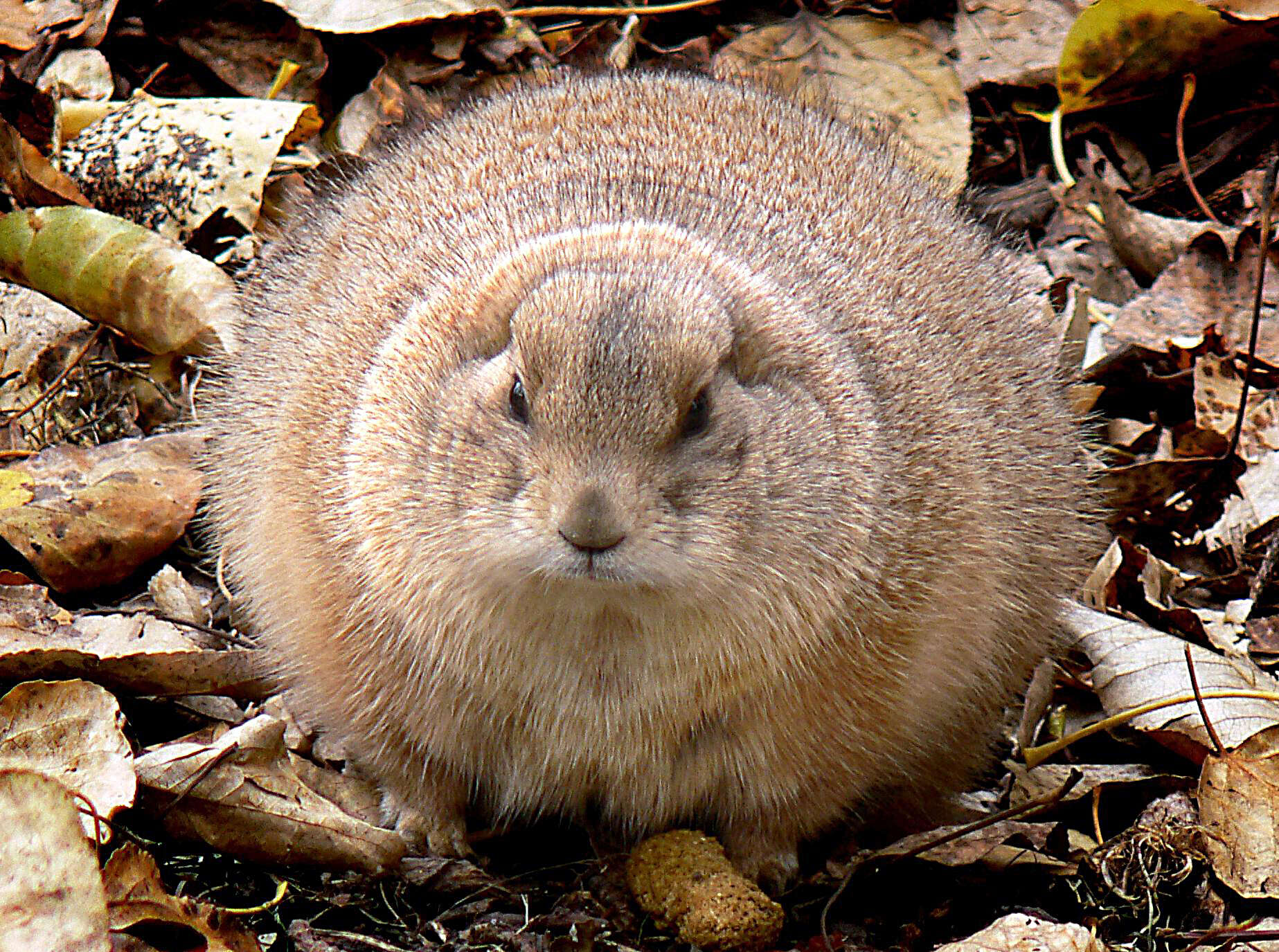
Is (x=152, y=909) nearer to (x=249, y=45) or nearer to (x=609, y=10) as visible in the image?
(x=249, y=45)

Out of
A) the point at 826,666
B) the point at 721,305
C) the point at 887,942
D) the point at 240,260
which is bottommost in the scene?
the point at 887,942

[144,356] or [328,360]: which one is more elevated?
[328,360]

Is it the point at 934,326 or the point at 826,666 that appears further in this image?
the point at 934,326

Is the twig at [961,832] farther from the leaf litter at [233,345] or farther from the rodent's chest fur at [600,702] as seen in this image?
the rodent's chest fur at [600,702]

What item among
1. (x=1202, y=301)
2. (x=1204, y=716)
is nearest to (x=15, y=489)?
(x=1204, y=716)

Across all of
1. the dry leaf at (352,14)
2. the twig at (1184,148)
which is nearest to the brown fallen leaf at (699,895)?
the dry leaf at (352,14)

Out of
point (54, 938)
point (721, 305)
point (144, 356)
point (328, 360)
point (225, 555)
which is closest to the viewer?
point (54, 938)

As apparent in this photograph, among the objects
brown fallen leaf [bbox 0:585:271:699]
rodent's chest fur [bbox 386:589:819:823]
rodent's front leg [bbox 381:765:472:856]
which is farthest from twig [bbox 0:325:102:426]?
rodent's chest fur [bbox 386:589:819:823]

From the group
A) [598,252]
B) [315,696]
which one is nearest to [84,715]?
[315,696]

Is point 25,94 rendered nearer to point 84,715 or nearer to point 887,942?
point 84,715
